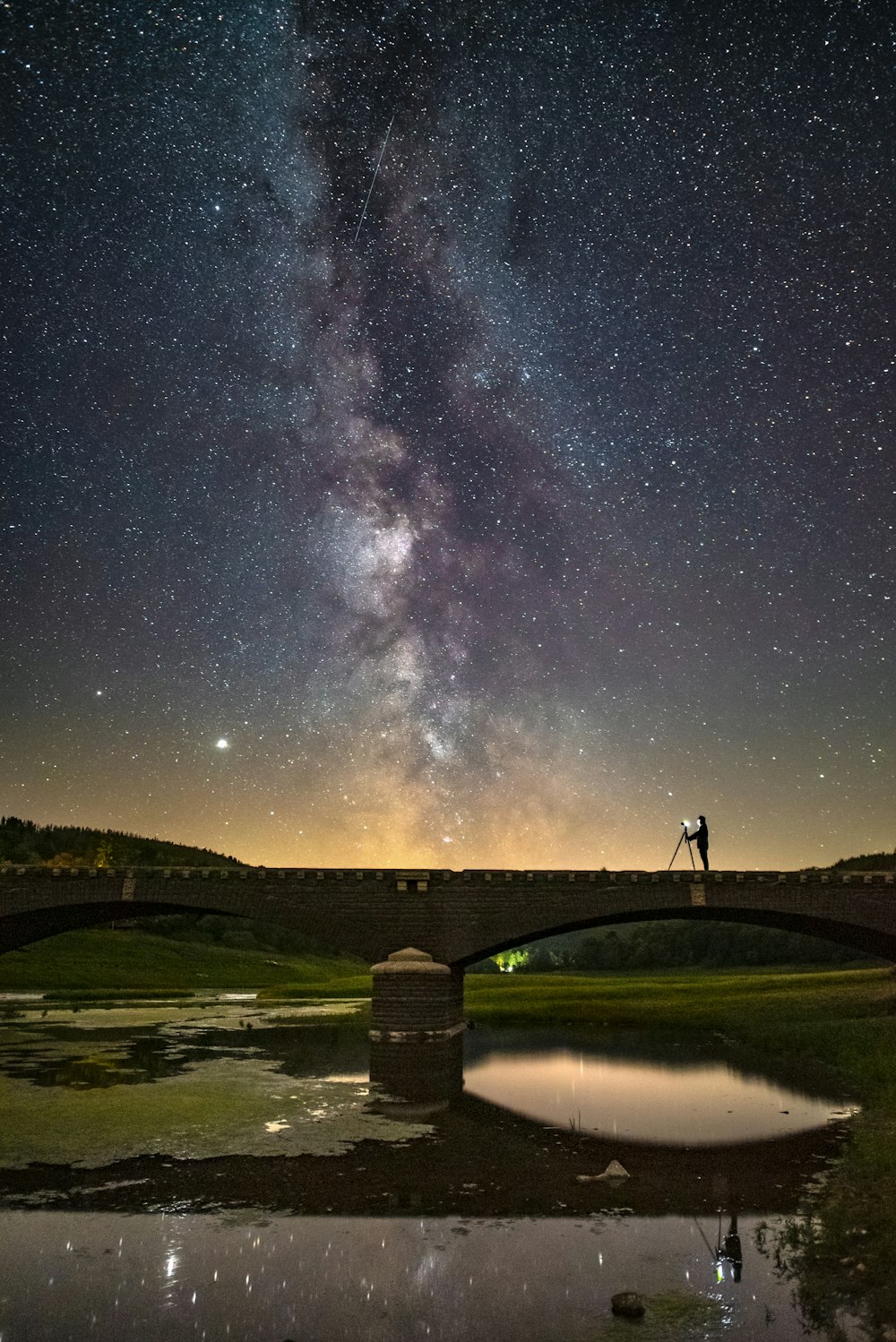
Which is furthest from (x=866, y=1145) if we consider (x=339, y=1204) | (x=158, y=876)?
(x=158, y=876)

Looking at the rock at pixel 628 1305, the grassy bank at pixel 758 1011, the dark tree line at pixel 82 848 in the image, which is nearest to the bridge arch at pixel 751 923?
the grassy bank at pixel 758 1011

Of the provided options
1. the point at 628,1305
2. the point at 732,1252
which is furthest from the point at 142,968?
the point at 628,1305

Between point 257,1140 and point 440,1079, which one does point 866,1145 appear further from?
point 440,1079

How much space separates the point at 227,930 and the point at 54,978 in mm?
71958

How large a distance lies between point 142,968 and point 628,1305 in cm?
10058

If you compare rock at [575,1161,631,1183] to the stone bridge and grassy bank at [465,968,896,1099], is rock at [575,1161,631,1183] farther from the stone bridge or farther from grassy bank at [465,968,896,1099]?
the stone bridge

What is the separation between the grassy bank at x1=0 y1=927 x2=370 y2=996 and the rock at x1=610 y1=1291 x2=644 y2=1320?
76722 mm

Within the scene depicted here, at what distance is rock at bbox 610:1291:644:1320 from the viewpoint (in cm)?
1010

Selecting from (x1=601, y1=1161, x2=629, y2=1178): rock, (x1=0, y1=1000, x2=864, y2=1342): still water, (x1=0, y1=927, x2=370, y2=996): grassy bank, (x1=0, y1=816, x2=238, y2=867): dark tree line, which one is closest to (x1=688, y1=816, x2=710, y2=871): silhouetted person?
(x1=0, y1=1000, x2=864, y2=1342): still water

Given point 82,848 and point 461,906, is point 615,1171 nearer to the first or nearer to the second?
point 461,906

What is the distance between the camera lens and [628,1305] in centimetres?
1017

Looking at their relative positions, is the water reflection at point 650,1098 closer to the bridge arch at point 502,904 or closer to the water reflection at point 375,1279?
the bridge arch at point 502,904

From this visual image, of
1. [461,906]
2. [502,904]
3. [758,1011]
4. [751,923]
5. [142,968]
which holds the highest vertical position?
[502,904]

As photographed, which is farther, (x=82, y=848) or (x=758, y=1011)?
(x=82, y=848)
